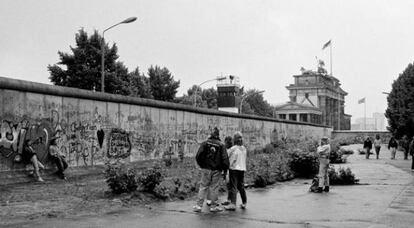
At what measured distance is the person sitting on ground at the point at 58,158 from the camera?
15875mm

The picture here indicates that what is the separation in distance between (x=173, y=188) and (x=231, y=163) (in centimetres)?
232

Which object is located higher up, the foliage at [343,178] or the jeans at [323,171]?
the jeans at [323,171]

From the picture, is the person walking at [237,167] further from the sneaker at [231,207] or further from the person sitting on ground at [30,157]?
the person sitting on ground at [30,157]

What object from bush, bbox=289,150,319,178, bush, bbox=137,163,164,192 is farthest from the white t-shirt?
bush, bbox=289,150,319,178

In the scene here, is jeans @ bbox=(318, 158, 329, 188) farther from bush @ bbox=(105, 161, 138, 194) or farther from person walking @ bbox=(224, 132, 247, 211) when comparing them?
bush @ bbox=(105, 161, 138, 194)

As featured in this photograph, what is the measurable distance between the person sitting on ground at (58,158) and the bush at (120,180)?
370cm

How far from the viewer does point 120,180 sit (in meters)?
12.7

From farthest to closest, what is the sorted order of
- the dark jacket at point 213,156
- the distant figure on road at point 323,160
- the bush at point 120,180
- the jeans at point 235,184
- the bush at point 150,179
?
1. the distant figure on road at point 323,160
2. the bush at point 150,179
3. the bush at point 120,180
4. the jeans at point 235,184
5. the dark jacket at point 213,156

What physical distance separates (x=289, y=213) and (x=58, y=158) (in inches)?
315

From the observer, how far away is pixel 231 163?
11922 millimetres

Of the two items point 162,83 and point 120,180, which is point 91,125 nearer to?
point 120,180

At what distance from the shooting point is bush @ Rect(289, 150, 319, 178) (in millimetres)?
21016

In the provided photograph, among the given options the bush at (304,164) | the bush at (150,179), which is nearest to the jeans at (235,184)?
the bush at (150,179)

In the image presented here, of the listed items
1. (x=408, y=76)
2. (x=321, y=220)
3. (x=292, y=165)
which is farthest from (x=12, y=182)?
(x=408, y=76)
